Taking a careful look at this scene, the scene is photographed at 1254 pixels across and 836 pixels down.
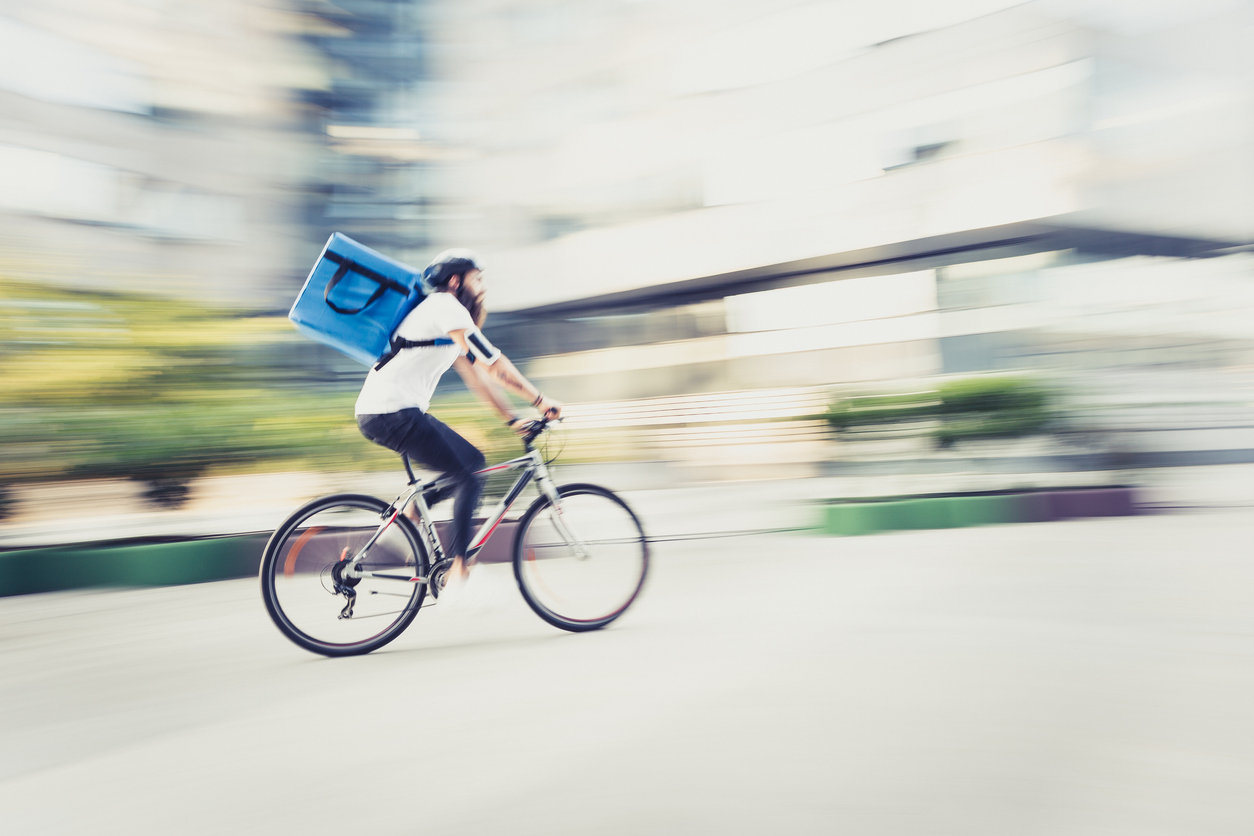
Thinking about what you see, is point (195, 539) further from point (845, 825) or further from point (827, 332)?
point (827, 332)

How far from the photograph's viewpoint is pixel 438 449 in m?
3.88

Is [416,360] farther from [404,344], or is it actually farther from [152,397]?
[152,397]

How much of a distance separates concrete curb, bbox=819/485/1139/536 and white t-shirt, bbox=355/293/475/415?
14.9ft

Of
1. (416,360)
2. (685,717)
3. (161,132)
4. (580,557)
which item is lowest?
(685,717)

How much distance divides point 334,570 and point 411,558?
0.33m

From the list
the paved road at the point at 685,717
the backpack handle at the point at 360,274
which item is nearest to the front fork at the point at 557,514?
the paved road at the point at 685,717

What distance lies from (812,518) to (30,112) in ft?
76.2

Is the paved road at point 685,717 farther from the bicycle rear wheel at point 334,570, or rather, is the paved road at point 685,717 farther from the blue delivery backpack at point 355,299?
the blue delivery backpack at point 355,299

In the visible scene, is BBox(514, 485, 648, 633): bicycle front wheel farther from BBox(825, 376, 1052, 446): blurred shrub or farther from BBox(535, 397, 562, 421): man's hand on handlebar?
BBox(825, 376, 1052, 446): blurred shrub

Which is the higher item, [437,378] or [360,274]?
[360,274]

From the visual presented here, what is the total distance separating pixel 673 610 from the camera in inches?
186

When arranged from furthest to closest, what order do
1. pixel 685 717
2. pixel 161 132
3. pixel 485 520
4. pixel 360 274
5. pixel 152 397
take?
pixel 161 132, pixel 152 397, pixel 485 520, pixel 360 274, pixel 685 717

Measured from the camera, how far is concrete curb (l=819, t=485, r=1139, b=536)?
7457 millimetres

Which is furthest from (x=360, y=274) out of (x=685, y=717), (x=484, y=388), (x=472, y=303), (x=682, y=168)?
(x=682, y=168)
